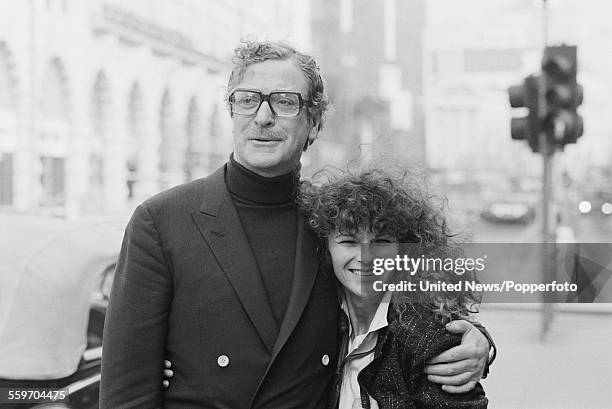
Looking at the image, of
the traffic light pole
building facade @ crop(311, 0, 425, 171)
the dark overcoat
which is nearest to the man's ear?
the dark overcoat

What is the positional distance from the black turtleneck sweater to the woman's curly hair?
0.17ft

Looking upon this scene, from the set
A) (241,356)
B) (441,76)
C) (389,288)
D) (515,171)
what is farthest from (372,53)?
(241,356)

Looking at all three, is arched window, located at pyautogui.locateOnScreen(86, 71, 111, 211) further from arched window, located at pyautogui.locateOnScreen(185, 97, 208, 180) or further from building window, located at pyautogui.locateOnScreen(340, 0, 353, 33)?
building window, located at pyautogui.locateOnScreen(340, 0, 353, 33)

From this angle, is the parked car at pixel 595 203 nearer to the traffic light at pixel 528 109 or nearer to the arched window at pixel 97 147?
the traffic light at pixel 528 109

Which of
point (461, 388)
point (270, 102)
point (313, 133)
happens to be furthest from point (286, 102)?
point (461, 388)

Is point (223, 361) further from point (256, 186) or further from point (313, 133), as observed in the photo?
point (313, 133)

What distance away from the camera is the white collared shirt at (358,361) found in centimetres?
157

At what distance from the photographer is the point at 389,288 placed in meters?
1.69

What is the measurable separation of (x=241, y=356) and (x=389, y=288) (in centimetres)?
37

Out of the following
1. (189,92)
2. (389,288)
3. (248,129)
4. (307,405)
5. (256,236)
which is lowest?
(307,405)

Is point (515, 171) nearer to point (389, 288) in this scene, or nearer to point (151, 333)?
point (389, 288)

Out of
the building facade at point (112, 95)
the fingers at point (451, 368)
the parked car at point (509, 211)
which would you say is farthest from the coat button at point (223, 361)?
the building facade at point (112, 95)

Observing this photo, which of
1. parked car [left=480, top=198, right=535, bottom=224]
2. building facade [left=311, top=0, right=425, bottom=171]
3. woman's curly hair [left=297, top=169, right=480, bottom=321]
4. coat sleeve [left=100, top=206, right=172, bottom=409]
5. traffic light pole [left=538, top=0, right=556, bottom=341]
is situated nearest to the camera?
coat sleeve [left=100, top=206, right=172, bottom=409]

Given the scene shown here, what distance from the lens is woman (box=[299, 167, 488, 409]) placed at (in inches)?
60.8
